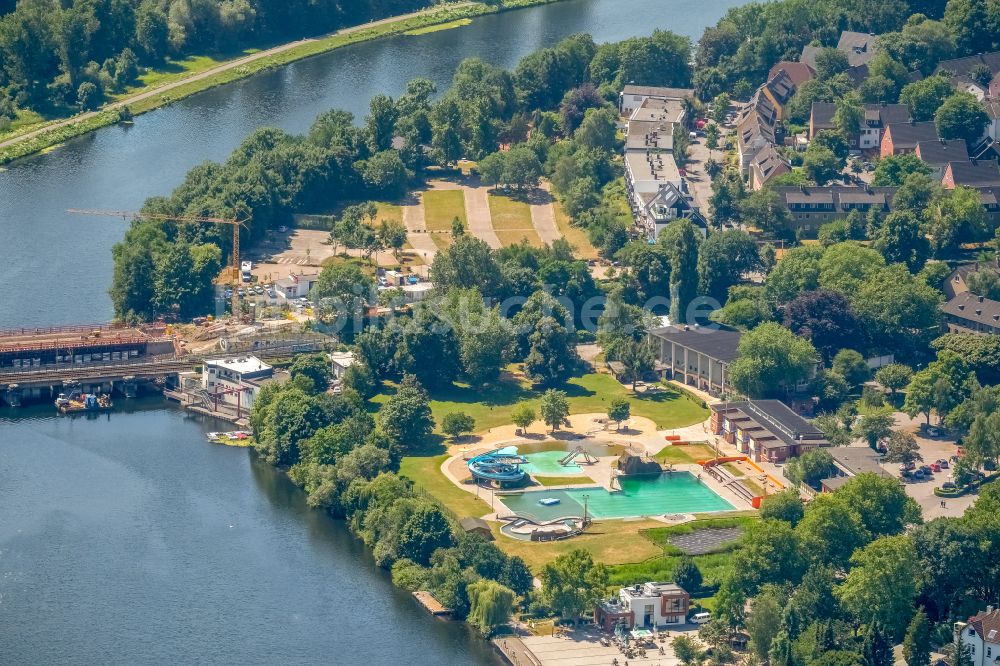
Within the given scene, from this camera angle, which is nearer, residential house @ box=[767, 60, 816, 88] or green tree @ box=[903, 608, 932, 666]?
green tree @ box=[903, 608, 932, 666]

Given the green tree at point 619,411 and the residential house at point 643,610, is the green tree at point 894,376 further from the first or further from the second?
the residential house at point 643,610

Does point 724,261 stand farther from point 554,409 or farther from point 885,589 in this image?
point 885,589

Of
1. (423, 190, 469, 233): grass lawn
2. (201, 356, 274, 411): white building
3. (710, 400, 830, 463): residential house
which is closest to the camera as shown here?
(710, 400, 830, 463): residential house

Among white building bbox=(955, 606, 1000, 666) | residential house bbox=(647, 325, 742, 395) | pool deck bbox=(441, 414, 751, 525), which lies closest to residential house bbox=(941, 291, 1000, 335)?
residential house bbox=(647, 325, 742, 395)

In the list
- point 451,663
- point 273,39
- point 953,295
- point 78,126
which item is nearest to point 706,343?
point 953,295

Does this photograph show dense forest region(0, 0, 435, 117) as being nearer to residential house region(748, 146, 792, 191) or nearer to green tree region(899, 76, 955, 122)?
residential house region(748, 146, 792, 191)

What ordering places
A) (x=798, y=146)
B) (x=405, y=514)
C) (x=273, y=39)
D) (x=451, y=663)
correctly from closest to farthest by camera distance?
(x=451, y=663), (x=405, y=514), (x=798, y=146), (x=273, y=39)

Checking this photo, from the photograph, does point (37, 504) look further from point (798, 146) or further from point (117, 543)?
point (798, 146)
